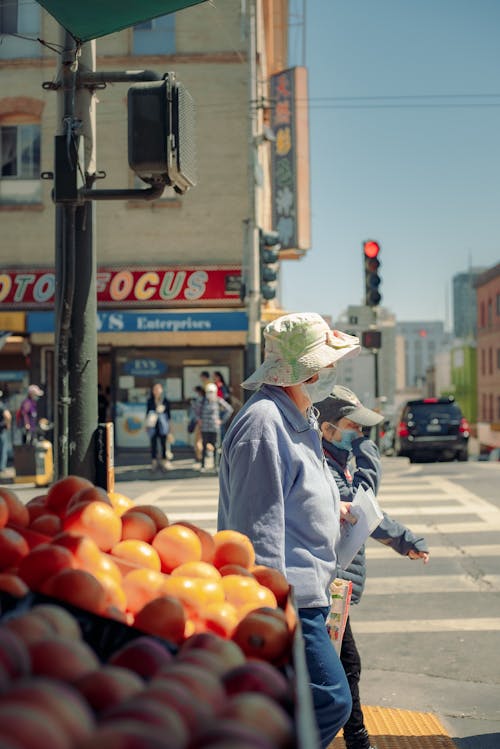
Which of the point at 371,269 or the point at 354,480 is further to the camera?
the point at 371,269

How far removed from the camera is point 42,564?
7.59 ft

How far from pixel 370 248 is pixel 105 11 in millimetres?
13216

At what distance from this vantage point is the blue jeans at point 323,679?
10.5ft

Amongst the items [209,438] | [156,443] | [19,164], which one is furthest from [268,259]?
[19,164]

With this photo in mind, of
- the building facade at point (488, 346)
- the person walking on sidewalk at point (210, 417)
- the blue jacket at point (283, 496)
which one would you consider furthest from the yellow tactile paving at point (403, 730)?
the building facade at point (488, 346)

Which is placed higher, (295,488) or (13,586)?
(295,488)

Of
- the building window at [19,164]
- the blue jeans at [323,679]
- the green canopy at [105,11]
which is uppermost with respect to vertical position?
the building window at [19,164]

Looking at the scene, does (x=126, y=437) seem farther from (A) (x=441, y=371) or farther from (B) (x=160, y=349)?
(A) (x=441, y=371)

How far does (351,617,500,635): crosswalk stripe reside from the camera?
7.24 metres

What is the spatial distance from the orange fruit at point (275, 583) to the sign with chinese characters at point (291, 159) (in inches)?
937

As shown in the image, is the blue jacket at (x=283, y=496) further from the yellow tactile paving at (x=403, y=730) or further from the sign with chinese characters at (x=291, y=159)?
the sign with chinese characters at (x=291, y=159)

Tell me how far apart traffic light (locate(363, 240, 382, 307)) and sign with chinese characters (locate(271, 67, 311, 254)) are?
29.1 ft

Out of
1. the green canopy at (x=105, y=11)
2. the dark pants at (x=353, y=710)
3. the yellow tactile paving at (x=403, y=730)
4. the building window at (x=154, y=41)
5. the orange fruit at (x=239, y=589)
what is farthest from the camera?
the building window at (x=154, y=41)

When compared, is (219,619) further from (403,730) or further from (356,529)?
(403,730)
